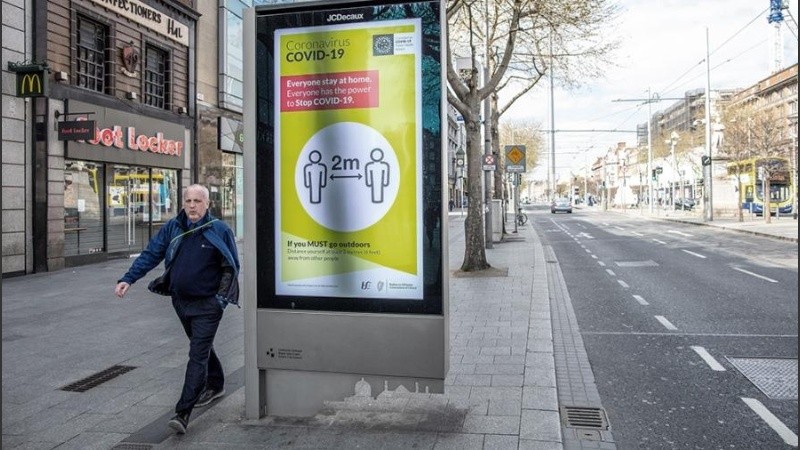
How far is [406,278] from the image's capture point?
4211 millimetres

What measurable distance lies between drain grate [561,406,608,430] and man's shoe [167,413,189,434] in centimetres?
280

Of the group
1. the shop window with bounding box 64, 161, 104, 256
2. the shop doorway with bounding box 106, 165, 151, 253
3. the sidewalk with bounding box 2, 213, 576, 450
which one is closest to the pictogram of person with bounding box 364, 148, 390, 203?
the sidewalk with bounding box 2, 213, 576, 450

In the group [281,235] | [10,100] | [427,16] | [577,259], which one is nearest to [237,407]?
[281,235]

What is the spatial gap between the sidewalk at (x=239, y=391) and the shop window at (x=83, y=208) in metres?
5.91

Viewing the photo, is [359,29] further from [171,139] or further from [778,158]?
[778,158]

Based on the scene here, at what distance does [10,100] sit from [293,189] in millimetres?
12329

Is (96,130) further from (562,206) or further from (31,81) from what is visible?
(562,206)

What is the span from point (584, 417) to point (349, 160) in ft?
8.93

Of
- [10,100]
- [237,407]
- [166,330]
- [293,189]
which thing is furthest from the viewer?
[10,100]

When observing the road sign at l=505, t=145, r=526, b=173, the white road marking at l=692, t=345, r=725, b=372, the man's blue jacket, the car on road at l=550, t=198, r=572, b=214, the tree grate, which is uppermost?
the road sign at l=505, t=145, r=526, b=173

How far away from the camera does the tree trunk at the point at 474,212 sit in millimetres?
13695

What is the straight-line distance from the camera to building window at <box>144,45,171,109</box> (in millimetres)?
18781

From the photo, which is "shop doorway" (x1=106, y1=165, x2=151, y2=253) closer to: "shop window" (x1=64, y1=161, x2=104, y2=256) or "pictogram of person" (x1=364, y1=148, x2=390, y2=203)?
"shop window" (x1=64, y1=161, x2=104, y2=256)

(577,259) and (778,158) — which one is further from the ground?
(778,158)
